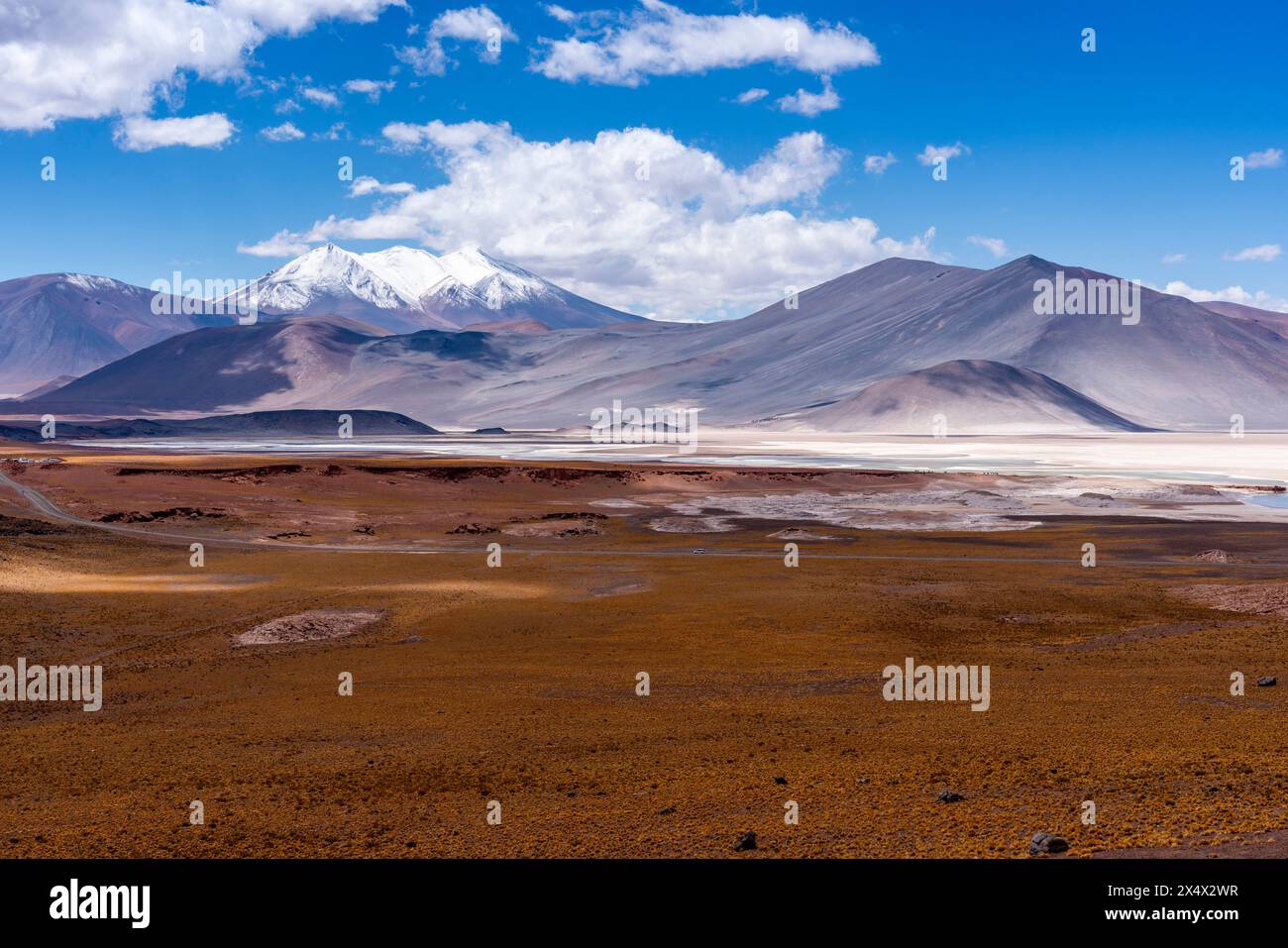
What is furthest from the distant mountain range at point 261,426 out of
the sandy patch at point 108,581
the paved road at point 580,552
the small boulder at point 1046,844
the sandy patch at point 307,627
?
the small boulder at point 1046,844

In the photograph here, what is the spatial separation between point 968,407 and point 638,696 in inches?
6298

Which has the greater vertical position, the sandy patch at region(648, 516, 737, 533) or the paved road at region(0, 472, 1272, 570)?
the sandy patch at region(648, 516, 737, 533)

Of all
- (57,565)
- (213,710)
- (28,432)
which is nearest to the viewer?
(213,710)

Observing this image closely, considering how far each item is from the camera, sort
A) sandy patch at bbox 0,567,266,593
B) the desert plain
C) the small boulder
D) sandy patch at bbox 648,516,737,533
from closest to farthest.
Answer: the small boulder → the desert plain → sandy patch at bbox 0,567,266,593 → sandy patch at bbox 648,516,737,533

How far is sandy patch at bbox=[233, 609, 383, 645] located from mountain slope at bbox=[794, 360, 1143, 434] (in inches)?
5627

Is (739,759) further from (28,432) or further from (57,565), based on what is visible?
(28,432)

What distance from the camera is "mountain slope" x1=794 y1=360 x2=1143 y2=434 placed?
162500mm

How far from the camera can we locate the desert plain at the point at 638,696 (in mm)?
10156

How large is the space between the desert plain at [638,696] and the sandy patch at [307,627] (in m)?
0.10

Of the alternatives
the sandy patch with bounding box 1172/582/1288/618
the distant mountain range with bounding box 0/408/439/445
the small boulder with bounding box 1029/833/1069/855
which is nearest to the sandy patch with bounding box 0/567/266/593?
the small boulder with bounding box 1029/833/1069/855

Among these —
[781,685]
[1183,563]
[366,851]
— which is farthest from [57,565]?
[1183,563]

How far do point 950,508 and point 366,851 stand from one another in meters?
47.6

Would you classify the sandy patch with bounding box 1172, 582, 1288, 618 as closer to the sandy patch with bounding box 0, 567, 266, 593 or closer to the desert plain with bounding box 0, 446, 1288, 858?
the desert plain with bounding box 0, 446, 1288, 858

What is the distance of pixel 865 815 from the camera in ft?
33.9
